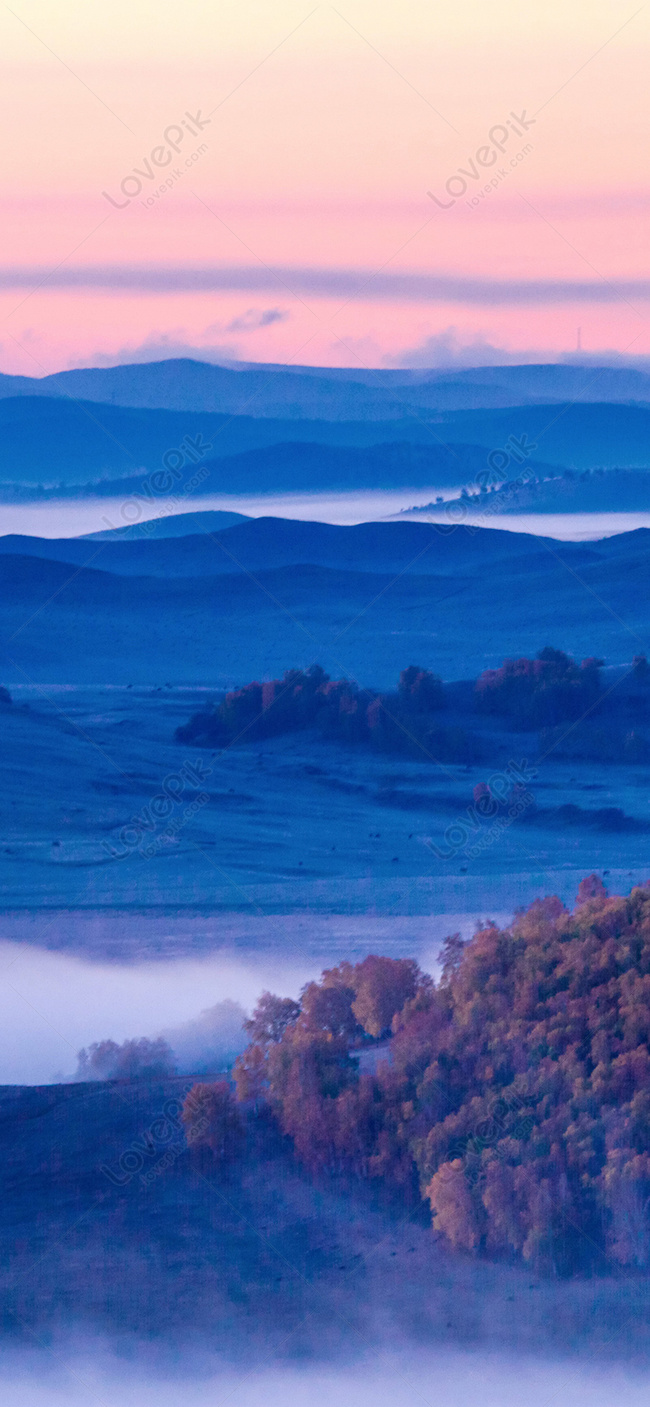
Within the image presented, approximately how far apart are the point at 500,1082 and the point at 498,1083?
0.02m

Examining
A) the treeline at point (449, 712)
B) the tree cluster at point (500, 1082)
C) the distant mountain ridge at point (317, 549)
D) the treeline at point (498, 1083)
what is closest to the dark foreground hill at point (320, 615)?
the distant mountain ridge at point (317, 549)

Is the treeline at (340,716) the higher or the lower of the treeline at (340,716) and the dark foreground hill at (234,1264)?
the higher

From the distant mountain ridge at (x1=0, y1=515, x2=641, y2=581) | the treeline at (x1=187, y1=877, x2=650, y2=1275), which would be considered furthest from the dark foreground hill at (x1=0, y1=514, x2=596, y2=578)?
the treeline at (x1=187, y1=877, x2=650, y2=1275)

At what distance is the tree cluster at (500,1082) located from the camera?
27.3 ft

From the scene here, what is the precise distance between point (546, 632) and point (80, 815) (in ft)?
70.3

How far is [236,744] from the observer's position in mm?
26828

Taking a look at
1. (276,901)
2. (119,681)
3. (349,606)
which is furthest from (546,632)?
(276,901)

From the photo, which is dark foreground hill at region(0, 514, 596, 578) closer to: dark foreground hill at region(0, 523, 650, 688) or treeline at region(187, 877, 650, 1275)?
dark foreground hill at region(0, 523, 650, 688)

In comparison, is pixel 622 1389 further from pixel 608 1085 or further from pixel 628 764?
pixel 628 764

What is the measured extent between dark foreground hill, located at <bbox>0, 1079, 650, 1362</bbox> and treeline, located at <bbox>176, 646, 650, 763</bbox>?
16353mm

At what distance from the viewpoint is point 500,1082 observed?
Answer: 9.15 metres

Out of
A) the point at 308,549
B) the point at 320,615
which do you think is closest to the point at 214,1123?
the point at 320,615

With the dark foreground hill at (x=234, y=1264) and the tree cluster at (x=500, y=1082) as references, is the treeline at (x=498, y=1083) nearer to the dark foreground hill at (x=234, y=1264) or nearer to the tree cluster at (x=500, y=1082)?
the tree cluster at (x=500, y=1082)

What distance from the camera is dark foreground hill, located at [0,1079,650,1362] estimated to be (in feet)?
25.9
